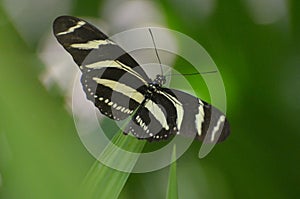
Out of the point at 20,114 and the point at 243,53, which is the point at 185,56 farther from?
the point at 20,114

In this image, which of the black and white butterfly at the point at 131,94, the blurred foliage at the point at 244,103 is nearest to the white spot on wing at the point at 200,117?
the black and white butterfly at the point at 131,94

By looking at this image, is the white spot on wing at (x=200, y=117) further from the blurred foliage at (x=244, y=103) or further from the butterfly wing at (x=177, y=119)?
the blurred foliage at (x=244, y=103)

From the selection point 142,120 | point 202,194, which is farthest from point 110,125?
point 202,194

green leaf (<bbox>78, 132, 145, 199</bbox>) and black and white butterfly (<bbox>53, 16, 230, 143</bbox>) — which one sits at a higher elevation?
black and white butterfly (<bbox>53, 16, 230, 143</bbox>)

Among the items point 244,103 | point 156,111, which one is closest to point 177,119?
point 156,111

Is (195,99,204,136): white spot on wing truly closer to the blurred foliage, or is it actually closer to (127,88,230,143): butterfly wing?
(127,88,230,143): butterfly wing

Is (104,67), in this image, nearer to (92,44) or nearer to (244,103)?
(92,44)

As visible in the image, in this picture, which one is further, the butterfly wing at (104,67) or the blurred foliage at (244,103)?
the blurred foliage at (244,103)

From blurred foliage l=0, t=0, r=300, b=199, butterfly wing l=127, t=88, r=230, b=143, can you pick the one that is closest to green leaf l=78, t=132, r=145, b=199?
butterfly wing l=127, t=88, r=230, b=143
